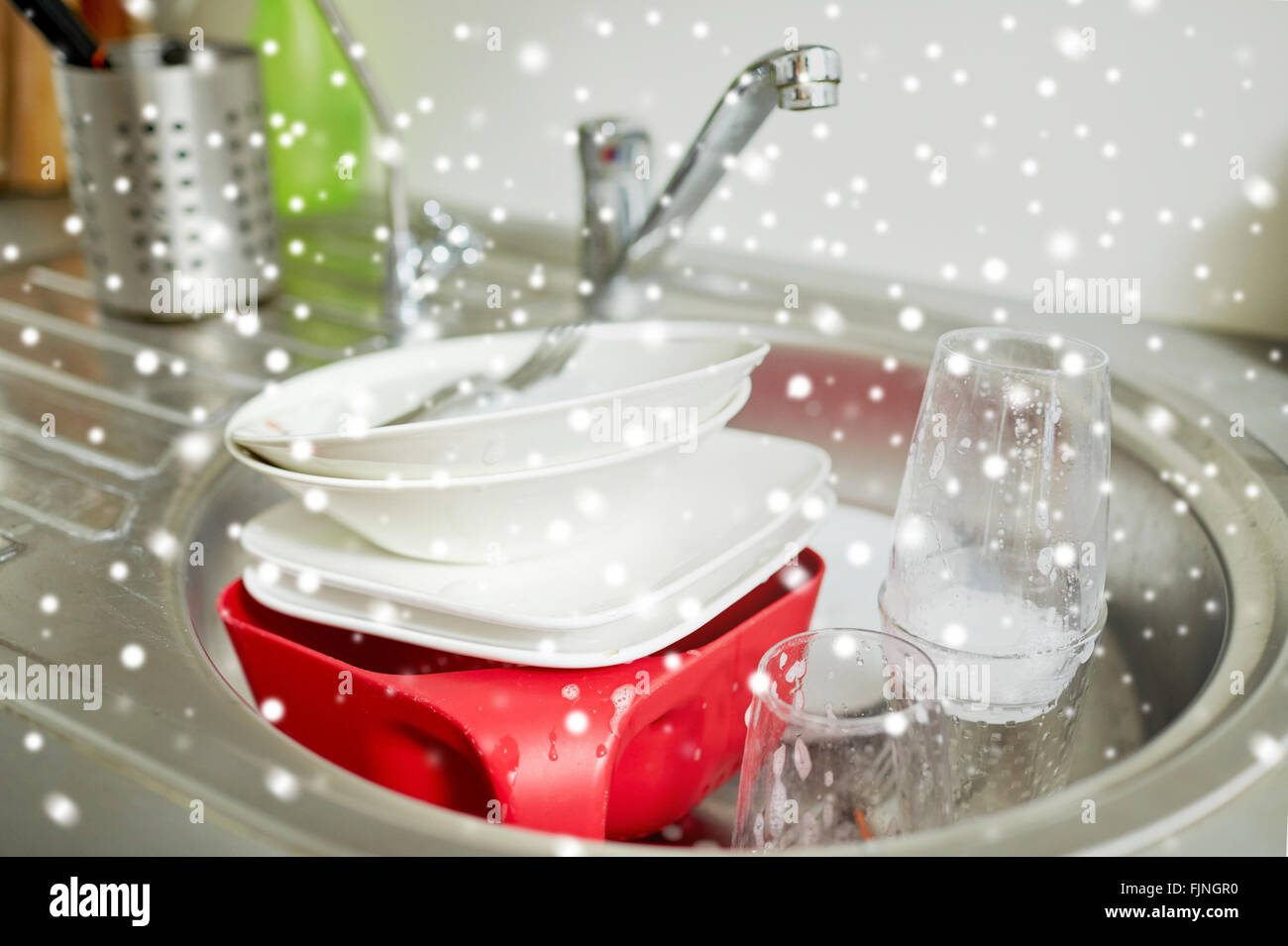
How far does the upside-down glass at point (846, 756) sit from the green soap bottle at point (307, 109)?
94 centimetres

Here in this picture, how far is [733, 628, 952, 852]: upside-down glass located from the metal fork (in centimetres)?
33

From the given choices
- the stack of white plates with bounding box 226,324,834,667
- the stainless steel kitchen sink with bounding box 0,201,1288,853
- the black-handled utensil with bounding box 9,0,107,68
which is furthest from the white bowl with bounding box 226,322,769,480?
the black-handled utensil with bounding box 9,0,107,68

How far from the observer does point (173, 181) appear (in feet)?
3.10

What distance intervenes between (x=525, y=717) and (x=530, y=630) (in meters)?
0.04

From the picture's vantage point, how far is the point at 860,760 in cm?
43

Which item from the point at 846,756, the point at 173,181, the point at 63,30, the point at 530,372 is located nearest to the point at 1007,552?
the point at 846,756

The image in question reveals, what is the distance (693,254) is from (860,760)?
731 mm

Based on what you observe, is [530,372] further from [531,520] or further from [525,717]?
[525,717]

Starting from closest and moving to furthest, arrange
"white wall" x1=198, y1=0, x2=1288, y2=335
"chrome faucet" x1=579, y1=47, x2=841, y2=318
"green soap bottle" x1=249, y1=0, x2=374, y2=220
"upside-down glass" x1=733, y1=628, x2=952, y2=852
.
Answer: "upside-down glass" x1=733, y1=628, x2=952, y2=852 → "chrome faucet" x1=579, y1=47, x2=841, y2=318 → "white wall" x1=198, y1=0, x2=1288, y2=335 → "green soap bottle" x1=249, y1=0, x2=374, y2=220

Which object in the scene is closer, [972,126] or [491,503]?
[491,503]

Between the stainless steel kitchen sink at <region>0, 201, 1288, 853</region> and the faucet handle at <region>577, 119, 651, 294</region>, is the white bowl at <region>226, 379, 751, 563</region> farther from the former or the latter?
the faucet handle at <region>577, 119, 651, 294</region>

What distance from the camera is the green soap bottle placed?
1.18 metres

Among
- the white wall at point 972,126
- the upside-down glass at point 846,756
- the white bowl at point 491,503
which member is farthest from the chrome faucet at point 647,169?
the upside-down glass at point 846,756
